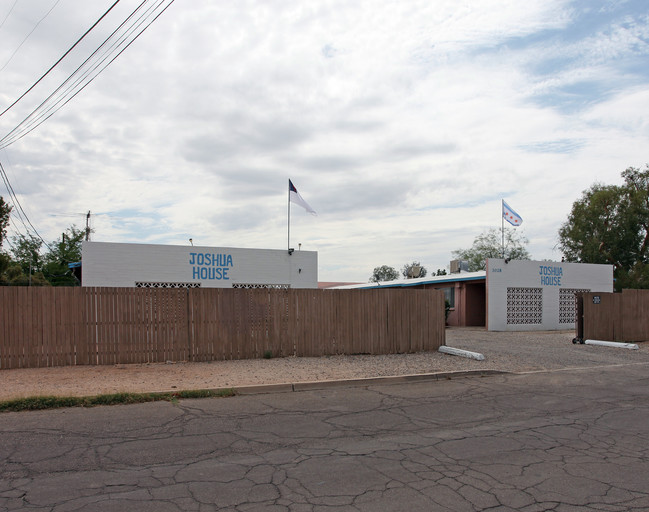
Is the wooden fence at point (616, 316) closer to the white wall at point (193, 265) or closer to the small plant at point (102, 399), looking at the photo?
the white wall at point (193, 265)

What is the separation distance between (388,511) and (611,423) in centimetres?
475

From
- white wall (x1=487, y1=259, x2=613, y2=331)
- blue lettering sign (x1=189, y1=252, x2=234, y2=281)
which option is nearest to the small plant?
blue lettering sign (x1=189, y1=252, x2=234, y2=281)

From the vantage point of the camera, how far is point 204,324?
1260cm

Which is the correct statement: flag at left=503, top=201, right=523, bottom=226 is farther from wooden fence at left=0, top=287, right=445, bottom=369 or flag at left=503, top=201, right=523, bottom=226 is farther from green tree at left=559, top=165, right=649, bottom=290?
green tree at left=559, top=165, right=649, bottom=290

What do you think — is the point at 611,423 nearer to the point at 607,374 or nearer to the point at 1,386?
the point at 607,374

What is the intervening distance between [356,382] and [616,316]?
563 inches

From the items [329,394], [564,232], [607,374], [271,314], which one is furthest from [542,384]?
[564,232]

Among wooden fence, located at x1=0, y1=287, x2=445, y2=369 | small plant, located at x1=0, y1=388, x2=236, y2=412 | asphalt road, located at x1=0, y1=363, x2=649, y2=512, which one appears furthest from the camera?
wooden fence, located at x1=0, y1=287, x2=445, y2=369

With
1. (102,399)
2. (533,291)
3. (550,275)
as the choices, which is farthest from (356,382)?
(550,275)

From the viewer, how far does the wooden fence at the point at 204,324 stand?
11.3m

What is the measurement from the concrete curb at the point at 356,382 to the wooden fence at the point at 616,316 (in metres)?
9.39

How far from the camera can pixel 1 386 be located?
30.7 ft

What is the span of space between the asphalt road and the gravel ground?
1.15 metres

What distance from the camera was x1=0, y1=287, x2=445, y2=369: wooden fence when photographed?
37.0 ft
